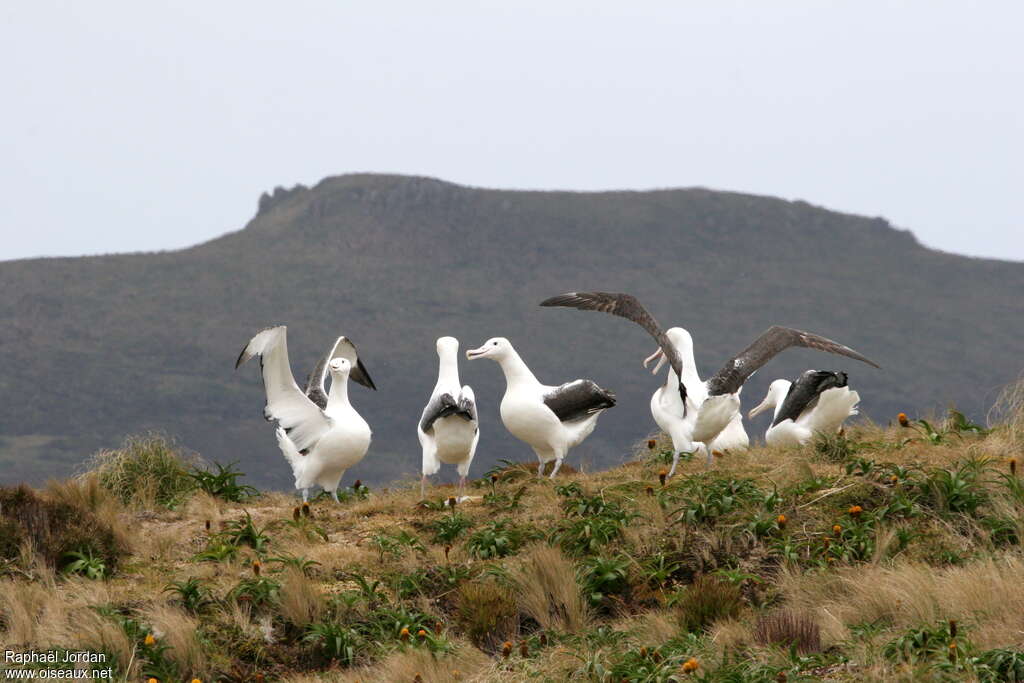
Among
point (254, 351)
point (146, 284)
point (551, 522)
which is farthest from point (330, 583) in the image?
point (146, 284)

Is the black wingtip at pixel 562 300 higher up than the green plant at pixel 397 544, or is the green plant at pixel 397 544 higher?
the black wingtip at pixel 562 300

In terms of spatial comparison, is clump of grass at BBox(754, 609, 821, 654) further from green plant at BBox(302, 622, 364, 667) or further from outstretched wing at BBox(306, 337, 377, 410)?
outstretched wing at BBox(306, 337, 377, 410)

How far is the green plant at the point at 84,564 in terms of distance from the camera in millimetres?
12594

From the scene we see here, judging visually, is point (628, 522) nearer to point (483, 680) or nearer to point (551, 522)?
point (551, 522)

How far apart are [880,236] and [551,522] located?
600 ft

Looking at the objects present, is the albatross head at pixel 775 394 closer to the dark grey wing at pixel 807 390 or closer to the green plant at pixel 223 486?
the dark grey wing at pixel 807 390

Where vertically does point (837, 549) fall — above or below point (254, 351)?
below

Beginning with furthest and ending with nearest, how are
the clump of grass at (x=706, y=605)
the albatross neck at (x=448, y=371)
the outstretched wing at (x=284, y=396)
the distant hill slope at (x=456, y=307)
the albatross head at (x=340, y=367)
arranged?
the distant hill slope at (x=456, y=307) < the albatross head at (x=340, y=367) < the outstretched wing at (x=284, y=396) < the albatross neck at (x=448, y=371) < the clump of grass at (x=706, y=605)

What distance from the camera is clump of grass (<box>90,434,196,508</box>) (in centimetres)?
1586

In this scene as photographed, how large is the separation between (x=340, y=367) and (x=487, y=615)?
16.4 ft

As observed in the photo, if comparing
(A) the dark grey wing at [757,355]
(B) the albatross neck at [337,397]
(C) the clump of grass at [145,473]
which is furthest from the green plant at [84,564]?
(A) the dark grey wing at [757,355]

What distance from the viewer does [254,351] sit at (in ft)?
49.6

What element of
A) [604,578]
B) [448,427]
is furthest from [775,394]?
[604,578]

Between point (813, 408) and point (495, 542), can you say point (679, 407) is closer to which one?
point (813, 408)
